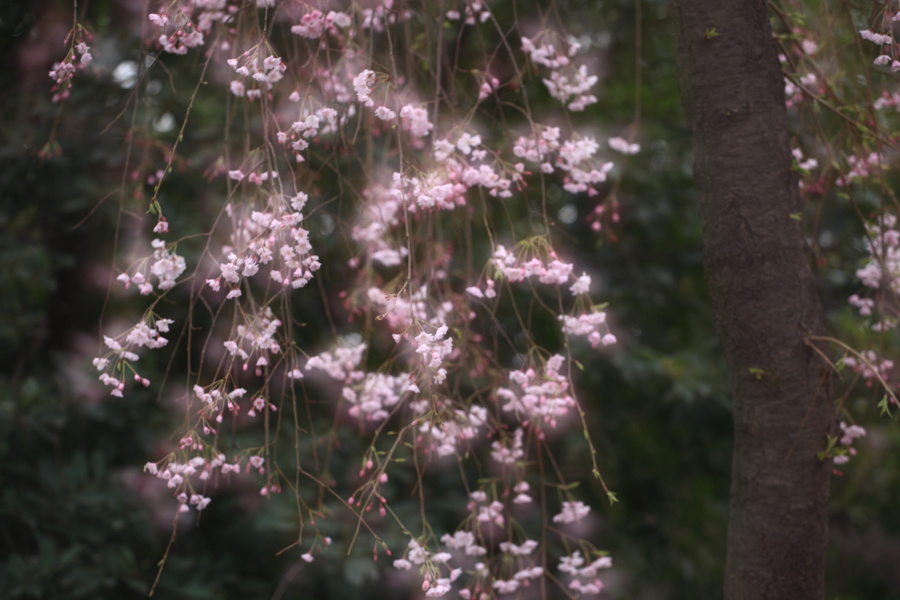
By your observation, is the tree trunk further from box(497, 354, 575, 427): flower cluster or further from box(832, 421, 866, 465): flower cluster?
box(497, 354, 575, 427): flower cluster

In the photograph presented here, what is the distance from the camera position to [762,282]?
143cm

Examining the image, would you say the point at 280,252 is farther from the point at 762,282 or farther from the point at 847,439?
the point at 847,439

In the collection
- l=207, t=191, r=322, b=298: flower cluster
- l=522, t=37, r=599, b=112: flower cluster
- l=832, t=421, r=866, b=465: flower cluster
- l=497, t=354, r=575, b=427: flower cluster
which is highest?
l=522, t=37, r=599, b=112: flower cluster

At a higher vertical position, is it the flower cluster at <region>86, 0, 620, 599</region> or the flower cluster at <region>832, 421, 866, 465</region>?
the flower cluster at <region>86, 0, 620, 599</region>

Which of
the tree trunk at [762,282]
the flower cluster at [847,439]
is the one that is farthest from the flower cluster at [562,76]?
the flower cluster at [847,439]

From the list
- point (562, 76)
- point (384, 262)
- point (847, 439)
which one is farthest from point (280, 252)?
point (847, 439)

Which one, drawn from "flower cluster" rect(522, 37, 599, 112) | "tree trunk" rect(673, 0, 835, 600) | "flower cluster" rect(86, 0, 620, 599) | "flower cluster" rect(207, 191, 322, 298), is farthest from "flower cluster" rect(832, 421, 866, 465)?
"flower cluster" rect(207, 191, 322, 298)

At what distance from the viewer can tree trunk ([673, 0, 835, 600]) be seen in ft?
4.66

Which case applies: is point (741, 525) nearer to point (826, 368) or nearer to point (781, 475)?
point (781, 475)

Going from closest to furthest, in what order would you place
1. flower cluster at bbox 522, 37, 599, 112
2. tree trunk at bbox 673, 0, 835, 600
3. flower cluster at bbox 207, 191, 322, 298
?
flower cluster at bbox 207, 191, 322, 298, tree trunk at bbox 673, 0, 835, 600, flower cluster at bbox 522, 37, 599, 112

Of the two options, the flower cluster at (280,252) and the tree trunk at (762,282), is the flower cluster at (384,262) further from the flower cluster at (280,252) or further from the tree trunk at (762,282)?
the tree trunk at (762,282)

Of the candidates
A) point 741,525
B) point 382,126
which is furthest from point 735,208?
point 382,126

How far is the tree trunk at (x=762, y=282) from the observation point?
1422mm

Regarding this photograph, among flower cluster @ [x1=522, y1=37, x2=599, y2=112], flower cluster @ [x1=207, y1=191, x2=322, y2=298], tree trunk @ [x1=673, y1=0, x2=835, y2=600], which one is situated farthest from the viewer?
flower cluster @ [x1=522, y1=37, x2=599, y2=112]
